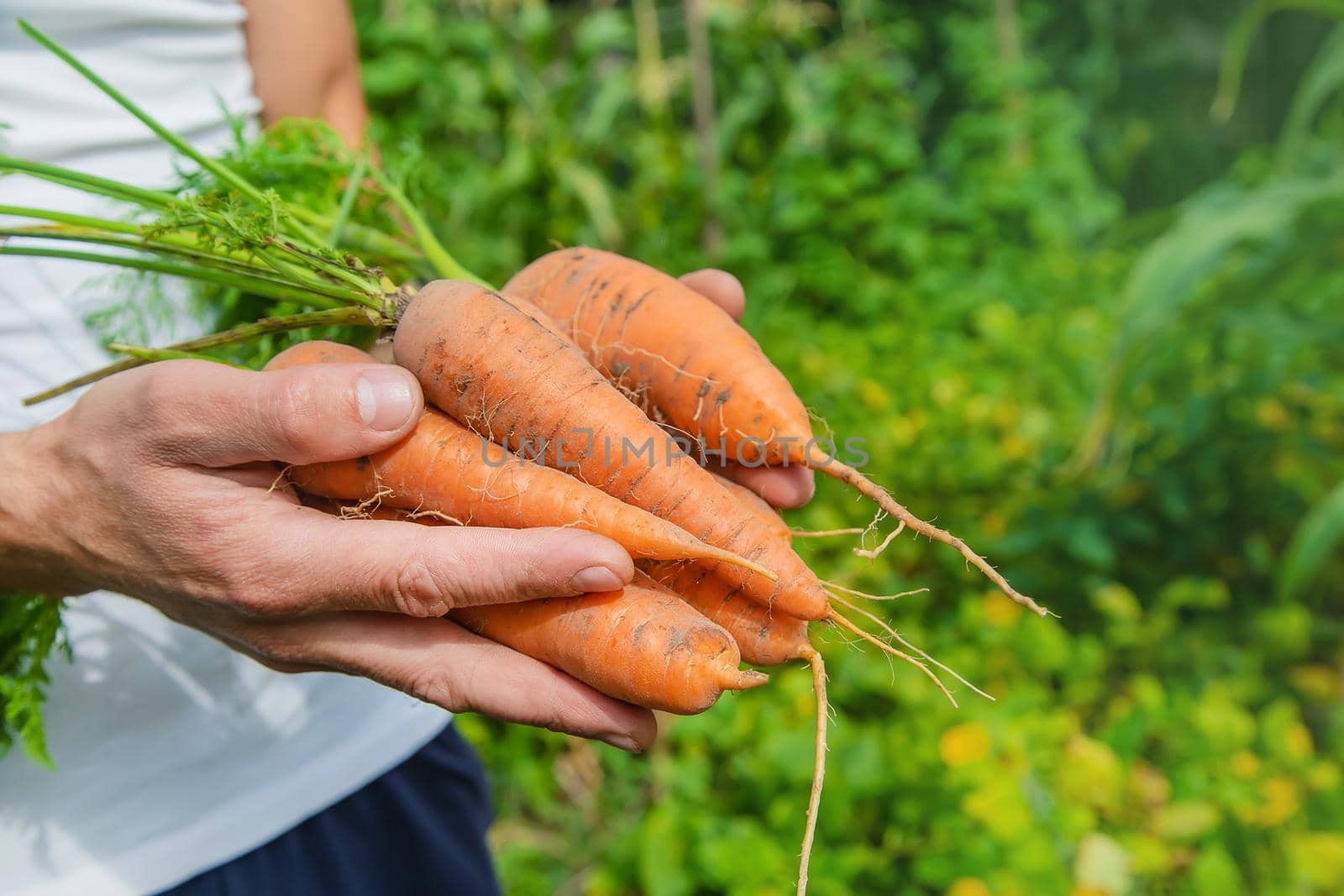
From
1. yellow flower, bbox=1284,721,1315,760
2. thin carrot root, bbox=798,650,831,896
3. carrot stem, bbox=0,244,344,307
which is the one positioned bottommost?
yellow flower, bbox=1284,721,1315,760

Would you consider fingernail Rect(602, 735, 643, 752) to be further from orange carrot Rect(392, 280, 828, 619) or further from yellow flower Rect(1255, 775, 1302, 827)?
yellow flower Rect(1255, 775, 1302, 827)

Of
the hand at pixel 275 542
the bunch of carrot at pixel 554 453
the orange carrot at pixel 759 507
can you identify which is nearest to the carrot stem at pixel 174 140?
the bunch of carrot at pixel 554 453

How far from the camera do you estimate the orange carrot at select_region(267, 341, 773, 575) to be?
1.19 metres

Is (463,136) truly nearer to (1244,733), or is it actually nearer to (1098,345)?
(1098,345)

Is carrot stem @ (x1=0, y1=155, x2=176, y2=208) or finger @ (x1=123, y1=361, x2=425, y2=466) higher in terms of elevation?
carrot stem @ (x1=0, y1=155, x2=176, y2=208)

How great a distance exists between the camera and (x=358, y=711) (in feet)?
4.64

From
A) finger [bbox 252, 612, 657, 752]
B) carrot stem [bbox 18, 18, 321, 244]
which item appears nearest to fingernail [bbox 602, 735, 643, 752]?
finger [bbox 252, 612, 657, 752]

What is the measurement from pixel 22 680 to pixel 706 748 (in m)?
1.70

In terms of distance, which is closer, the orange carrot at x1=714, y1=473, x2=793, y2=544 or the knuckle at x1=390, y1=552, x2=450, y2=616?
the knuckle at x1=390, y1=552, x2=450, y2=616

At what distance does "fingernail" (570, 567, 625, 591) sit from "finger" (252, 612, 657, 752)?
13 cm

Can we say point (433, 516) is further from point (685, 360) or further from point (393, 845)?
point (393, 845)

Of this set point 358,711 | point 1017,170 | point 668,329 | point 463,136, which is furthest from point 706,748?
point 1017,170

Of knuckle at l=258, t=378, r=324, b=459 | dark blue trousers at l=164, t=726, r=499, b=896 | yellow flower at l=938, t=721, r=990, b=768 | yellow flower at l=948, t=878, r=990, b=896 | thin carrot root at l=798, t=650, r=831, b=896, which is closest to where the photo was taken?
knuckle at l=258, t=378, r=324, b=459

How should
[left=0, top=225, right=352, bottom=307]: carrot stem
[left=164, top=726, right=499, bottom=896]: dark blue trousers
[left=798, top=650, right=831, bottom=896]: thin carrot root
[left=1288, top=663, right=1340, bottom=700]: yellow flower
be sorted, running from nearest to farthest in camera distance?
[left=798, top=650, right=831, bottom=896]: thin carrot root < [left=0, top=225, right=352, bottom=307]: carrot stem < [left=164, top=726, right=499, bottom=896]: dark blue trousers < [left=1288, top=663, right=1340, bottom=700]: yellow flower
